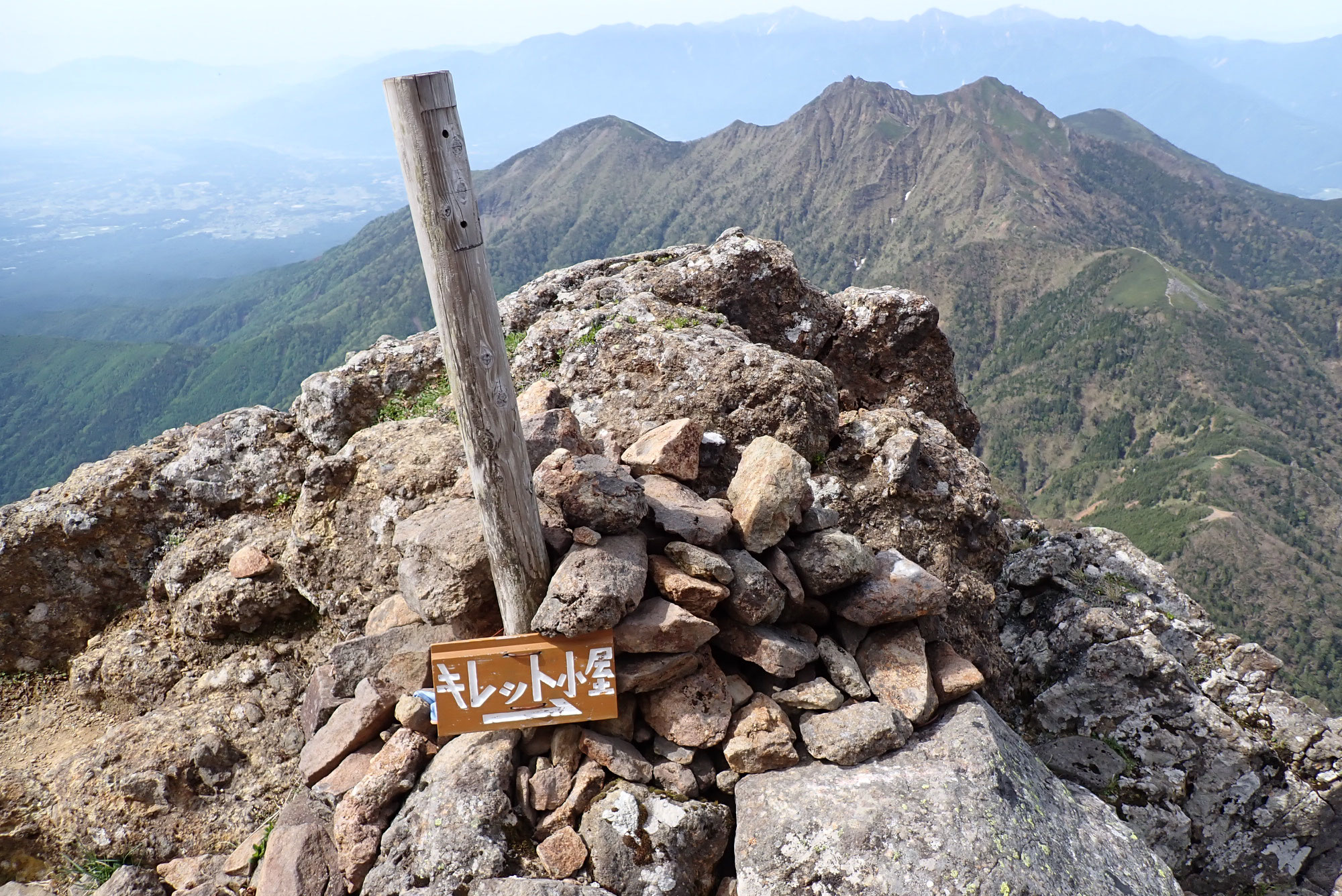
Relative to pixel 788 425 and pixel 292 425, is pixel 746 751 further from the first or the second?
pixel 292 425

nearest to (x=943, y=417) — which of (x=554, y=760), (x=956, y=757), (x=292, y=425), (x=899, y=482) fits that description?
(x=899, y=482)

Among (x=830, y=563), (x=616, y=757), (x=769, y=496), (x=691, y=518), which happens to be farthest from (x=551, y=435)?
(x=616, y=757)

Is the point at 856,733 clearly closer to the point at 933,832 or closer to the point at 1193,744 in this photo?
the point at 933,832

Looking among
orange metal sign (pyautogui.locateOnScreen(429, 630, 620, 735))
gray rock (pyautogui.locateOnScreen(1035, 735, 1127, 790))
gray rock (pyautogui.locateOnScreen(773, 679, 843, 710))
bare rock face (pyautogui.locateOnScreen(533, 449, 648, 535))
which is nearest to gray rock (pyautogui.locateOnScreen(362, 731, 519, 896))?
orange metal sign (pyautogui.locateOnScreen(429, 630, 620, 735))

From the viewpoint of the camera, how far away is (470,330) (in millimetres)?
→ 5590

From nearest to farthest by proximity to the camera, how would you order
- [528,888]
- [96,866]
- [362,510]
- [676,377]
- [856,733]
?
[528,888], [856,733], [96,866], [362,510], [676,377]

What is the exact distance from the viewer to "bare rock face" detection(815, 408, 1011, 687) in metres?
9.01

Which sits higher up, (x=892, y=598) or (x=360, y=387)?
(x=360, y=387)

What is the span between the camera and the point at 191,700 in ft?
29.5

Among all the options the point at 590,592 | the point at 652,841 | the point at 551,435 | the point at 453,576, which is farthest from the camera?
the point at 551,435

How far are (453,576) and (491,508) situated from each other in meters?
1.02

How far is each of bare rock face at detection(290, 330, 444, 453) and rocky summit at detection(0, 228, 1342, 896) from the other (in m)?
0.07

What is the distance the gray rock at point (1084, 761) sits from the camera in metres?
9.80

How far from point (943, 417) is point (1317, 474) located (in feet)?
628
